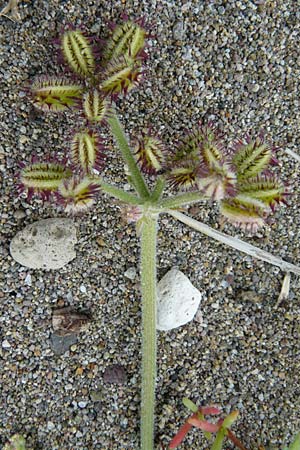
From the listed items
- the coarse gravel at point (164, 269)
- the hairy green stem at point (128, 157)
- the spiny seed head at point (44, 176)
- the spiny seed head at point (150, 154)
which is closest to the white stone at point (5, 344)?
the coarse gravel at point (164, 269)

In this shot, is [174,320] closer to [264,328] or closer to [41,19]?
[264,328]

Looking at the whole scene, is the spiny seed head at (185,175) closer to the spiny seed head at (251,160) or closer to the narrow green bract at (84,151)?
the spiny seed head at (251,160)

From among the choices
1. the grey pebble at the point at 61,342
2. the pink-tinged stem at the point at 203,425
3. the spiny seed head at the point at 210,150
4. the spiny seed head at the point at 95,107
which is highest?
the spiny seed head at the point at 95,107

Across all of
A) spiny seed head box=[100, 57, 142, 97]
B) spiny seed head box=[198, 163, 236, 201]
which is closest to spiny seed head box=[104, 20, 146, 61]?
spiny seed head box=[100, 57, 142, 97]

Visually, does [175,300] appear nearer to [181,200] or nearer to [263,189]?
[181,200]

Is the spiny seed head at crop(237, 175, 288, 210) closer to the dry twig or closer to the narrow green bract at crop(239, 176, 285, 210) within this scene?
the narrow green bract at crop(239, 176, 285, 210)

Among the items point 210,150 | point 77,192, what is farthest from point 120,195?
point 210,150

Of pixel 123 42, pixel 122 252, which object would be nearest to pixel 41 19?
pixel 123 42
